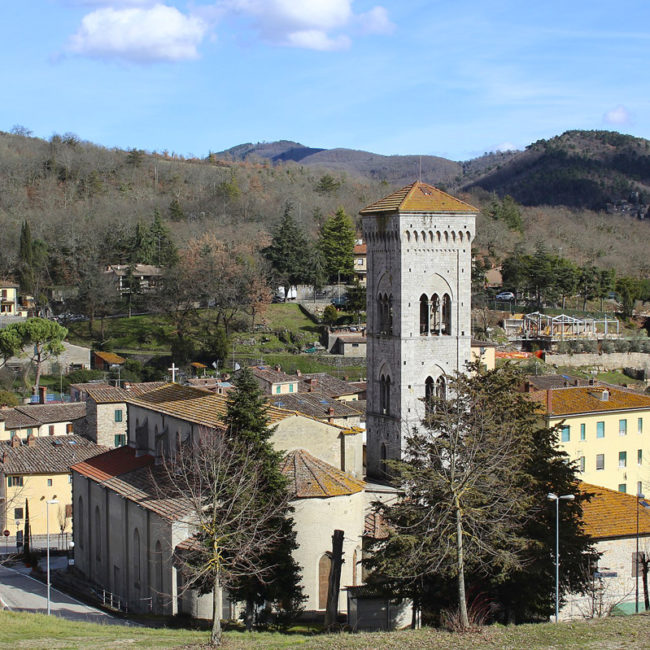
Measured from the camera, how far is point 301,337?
7838 cm

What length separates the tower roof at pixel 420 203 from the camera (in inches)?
1389

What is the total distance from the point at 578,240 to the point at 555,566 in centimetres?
10255

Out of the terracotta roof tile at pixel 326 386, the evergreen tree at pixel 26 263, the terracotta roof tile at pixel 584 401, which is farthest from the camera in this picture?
the evergreen tree at pixel 26 263

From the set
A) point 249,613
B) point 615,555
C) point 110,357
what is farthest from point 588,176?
point 249,613

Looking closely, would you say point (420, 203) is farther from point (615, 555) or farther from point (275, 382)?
point (275, 382)

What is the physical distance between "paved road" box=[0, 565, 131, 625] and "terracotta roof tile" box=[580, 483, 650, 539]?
15232 millimetres

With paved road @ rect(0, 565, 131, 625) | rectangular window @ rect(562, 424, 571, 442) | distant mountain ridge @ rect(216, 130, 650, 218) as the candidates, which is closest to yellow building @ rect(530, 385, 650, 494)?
rectangular window @ rect(562, 424, 571, 442)

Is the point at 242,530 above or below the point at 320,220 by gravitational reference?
below

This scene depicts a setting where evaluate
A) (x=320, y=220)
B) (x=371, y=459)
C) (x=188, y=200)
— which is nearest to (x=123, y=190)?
(x=188, y=200)

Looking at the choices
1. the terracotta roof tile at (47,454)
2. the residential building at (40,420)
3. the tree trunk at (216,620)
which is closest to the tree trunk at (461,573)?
the tree trunk at (216,620)

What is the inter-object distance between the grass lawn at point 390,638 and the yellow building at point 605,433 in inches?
879

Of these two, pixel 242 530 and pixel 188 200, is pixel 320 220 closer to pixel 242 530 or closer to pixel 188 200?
pixel 188 200

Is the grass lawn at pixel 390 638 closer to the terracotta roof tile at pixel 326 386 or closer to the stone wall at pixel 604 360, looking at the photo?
the terracotta roof tile at pixel 326 386

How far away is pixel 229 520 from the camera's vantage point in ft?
90.0
